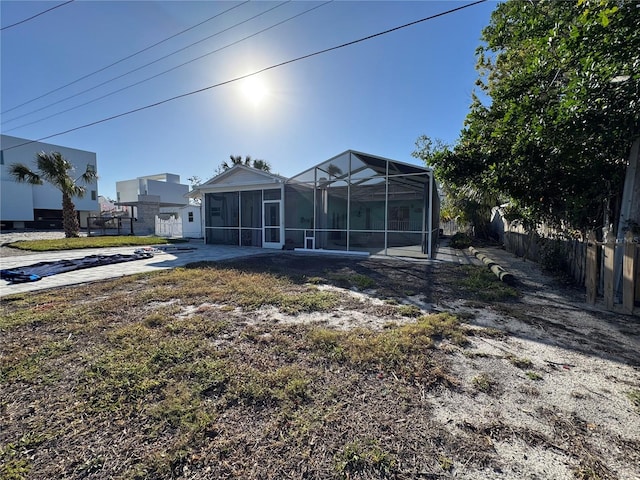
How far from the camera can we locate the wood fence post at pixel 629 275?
3.91m

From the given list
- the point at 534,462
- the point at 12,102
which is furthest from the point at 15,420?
the point at 12,102

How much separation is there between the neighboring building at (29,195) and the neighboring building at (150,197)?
3.69 metres

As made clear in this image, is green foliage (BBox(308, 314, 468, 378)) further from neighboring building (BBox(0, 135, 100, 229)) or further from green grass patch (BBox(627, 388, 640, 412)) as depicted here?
neighboring building (BBox(0, 135, 100, 229))

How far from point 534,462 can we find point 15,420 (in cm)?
337

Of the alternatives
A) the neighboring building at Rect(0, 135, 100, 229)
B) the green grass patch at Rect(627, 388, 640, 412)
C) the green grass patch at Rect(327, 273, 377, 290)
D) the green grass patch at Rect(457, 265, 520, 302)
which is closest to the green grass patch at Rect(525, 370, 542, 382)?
the green grass patch at Rect(627, 388, 640, 412)

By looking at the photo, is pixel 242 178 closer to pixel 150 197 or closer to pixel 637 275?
pixel 637 275

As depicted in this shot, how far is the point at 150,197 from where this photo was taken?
25234 mm

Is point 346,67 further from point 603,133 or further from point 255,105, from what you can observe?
point 603,133

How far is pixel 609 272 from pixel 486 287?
1839mm

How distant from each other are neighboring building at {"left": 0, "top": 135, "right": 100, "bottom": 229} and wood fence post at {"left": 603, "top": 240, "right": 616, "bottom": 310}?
36.4m

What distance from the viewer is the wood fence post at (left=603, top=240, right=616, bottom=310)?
13.7 feet

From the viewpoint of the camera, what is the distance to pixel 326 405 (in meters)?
2.01

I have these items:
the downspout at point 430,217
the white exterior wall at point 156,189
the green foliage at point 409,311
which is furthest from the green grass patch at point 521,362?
the white exterior wall at point 156,189

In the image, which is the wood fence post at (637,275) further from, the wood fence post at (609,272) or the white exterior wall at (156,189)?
the white exterior wall at (156,189)
